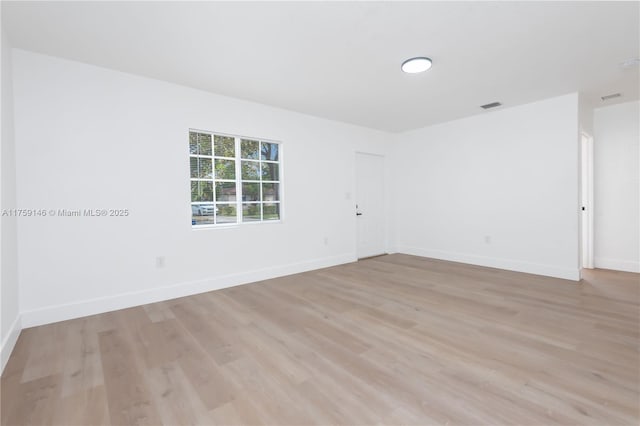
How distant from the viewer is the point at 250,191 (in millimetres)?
4383

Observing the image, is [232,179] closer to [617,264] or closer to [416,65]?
[416,65]

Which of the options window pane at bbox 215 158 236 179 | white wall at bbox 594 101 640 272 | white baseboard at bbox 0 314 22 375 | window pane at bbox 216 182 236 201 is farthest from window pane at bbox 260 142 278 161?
white wall at bbox 594 101 640 272

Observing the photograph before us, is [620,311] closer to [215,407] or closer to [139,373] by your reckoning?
[215,407]

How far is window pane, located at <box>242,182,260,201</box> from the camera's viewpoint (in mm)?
4309

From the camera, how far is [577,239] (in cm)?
411

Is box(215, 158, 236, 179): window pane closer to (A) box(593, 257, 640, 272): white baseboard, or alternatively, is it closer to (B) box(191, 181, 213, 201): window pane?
(B) box(191, 181, 213, 201): window pane

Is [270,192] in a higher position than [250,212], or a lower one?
higher

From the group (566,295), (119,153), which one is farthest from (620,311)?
(119,153)

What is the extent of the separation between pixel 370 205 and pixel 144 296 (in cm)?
428

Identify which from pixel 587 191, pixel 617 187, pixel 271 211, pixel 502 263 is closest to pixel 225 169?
pixel 271 211

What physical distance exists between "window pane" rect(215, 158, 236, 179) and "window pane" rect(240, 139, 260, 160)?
0.79ft

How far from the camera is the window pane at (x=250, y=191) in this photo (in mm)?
→ 4309

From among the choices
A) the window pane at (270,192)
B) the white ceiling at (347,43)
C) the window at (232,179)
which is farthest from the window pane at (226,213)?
the white ceiling at (347,43)

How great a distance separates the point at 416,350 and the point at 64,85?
13.7 feet
